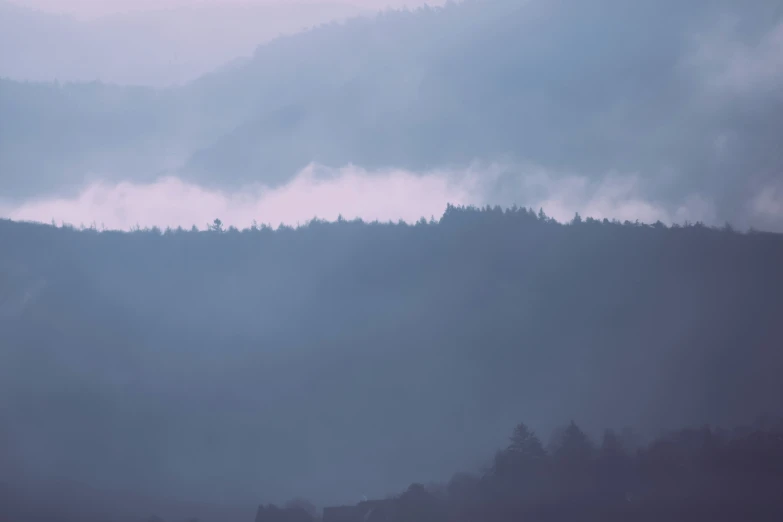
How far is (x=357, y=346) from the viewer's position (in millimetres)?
89625

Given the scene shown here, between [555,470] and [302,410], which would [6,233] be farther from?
[555,470]

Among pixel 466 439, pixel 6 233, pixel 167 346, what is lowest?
pixel 466 439

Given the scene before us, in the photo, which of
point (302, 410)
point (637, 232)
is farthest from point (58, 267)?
point (637, 232)

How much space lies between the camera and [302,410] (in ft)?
270

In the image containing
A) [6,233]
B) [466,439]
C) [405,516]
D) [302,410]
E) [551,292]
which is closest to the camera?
[405,516]

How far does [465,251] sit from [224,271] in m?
27.3

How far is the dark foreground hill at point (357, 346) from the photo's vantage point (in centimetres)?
7475

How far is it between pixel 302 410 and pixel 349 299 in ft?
50.6

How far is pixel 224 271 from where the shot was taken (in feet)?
322

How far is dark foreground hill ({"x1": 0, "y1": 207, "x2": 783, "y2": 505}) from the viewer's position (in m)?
74.8

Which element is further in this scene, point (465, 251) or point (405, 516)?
point (465, 251)

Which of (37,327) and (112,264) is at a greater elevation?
(112,264)

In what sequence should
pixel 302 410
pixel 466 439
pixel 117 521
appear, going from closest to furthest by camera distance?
pixel 117 521 → pixel 466 439 → pixel 302 410

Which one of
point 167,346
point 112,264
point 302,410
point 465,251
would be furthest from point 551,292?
point 112,264
